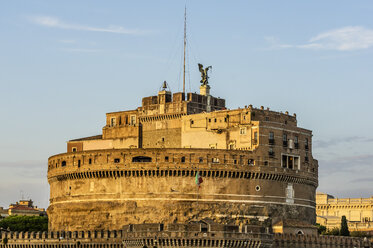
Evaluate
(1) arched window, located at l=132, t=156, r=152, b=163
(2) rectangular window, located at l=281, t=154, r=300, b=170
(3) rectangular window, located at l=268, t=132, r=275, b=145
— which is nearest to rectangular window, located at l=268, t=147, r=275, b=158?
(3) rectangular window, located at l=268, t=132, r=275, b=145

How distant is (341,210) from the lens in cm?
18162

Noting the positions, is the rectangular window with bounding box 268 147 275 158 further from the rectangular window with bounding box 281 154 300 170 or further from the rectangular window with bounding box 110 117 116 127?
the rectangular window with bounding box 110 117 116 127

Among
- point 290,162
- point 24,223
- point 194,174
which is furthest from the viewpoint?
point 24,223

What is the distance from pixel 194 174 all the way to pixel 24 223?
48872 millimetres

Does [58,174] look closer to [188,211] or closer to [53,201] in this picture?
[53,201]

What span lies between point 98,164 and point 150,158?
271 inches

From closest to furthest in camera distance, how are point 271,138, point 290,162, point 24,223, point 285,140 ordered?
point 271,138, point 285,140, point 290,162, point 24,223

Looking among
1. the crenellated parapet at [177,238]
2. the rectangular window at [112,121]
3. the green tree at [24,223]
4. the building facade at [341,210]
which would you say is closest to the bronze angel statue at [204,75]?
the rectangular window at [112,121]

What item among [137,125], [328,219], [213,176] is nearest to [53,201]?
[137,125]

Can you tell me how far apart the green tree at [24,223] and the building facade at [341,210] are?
50041mm

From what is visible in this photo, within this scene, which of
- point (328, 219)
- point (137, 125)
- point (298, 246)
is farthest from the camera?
point (328, 219)

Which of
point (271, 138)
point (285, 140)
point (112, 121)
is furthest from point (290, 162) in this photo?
point (112, 121)

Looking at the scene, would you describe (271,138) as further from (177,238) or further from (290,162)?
(177,238)

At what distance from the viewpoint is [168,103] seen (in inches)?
5027
